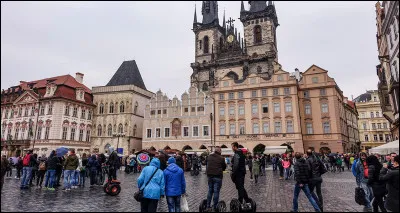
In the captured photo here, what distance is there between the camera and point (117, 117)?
4650 cm

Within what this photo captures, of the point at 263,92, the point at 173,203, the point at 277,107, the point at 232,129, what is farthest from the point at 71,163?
the point at 263,92

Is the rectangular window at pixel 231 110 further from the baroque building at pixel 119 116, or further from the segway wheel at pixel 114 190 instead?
the segway wheel at pixel 114 190

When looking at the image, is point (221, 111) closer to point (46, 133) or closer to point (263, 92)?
point (263, 92)

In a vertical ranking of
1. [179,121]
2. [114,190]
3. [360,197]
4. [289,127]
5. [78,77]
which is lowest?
[114,190]

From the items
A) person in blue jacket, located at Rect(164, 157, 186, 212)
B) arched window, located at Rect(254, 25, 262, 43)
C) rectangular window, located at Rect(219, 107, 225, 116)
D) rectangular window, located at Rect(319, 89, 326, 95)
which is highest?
arched window, located at Rect(254, 25, 262, 43)

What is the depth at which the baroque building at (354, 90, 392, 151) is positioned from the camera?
67.0 meters

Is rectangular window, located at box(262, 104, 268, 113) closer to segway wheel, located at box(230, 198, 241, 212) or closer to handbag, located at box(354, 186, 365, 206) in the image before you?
handbag, located at box(354, 186, 365, 206)

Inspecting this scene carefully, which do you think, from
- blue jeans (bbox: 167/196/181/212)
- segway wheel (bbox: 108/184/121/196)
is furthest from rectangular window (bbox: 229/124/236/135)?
blue jeans (bbox: 167/196/181/212)

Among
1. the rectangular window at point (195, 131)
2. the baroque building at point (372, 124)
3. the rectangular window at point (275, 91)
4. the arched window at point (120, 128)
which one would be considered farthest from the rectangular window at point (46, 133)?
the baroque building at point (372, 124)

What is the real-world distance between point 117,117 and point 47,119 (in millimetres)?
10251

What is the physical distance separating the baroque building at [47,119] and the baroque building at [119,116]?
3.22 meters

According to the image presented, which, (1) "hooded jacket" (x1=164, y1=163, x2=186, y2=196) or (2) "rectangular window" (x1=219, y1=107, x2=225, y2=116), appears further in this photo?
(2) "rectangular window" (x1=219, y1=107, x2=225, y2=116)

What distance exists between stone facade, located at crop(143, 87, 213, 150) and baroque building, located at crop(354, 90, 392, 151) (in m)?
46.4

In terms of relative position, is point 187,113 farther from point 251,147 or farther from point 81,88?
point 81,88
